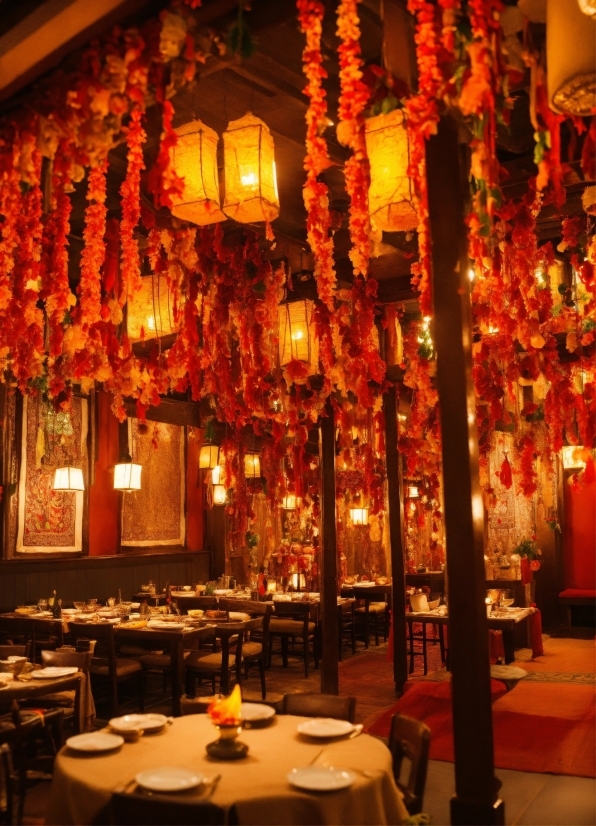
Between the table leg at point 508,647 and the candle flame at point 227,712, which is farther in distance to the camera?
the table leg at point 508,647

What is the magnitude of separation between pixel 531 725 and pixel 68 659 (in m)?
3.33

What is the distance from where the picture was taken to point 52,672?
4371 millimetres

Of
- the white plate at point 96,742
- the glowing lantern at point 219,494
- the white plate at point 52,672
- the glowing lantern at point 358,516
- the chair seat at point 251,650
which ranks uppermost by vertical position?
the glowing lantern at point 219,494

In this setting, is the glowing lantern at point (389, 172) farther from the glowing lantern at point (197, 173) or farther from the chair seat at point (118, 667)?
the chair seat at point (118, 667)

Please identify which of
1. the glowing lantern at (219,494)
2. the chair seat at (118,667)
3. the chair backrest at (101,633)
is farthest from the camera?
the glowing lantern at (219,494)

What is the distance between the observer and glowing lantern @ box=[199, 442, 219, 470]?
30.5 ft

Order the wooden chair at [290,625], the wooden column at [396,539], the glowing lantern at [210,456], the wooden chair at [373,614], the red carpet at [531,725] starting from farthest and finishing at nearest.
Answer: the wooden chair at [373,614] < the glowing lantern at [210,456] < the wooden chair at [290,625] < the wooden column at [396,539] < the red carpet at [531,725]

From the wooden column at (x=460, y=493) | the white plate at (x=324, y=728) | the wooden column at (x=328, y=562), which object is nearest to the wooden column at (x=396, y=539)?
the wooden column at (x=328, y=562)

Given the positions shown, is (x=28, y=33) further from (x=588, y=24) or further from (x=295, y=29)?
(x=588, y=24)

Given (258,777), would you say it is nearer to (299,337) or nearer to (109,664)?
(299,337)

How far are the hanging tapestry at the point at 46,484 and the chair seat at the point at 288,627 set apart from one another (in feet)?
8.29

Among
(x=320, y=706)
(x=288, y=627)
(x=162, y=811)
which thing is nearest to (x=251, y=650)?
(x=288, y=627)

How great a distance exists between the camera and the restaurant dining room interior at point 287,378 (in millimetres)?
2609

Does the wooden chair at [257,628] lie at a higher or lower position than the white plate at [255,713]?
lower
